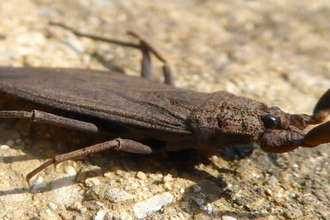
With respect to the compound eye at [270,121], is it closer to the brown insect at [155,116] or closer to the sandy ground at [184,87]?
the brown insect at [155,116]

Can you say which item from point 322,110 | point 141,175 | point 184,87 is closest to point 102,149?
point 141,175

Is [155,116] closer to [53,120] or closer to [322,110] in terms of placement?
[53,120]

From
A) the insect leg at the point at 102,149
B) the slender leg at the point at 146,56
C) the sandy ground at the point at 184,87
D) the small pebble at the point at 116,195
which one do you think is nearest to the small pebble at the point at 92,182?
the sandy ground at the point at 184,87

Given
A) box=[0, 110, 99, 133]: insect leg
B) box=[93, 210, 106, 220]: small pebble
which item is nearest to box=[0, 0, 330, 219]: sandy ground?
box=[93, 210, 106, 220]: small pebble

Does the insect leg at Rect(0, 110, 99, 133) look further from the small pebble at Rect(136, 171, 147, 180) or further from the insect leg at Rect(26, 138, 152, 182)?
the small pebble at Rect(136, 171, 147, 180)

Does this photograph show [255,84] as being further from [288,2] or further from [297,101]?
[288,2]

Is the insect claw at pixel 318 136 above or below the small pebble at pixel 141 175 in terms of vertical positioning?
above

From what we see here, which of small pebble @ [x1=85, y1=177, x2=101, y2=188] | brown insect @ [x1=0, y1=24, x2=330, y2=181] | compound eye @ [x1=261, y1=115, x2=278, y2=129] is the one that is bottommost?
small pebble @ [x1=85, y1=177, x2=101, y2=188]
